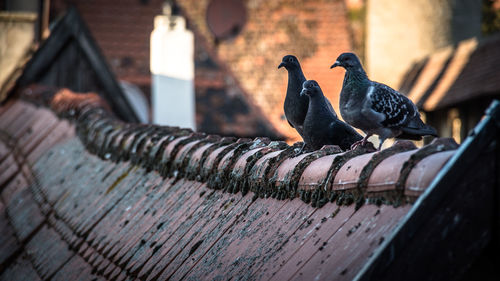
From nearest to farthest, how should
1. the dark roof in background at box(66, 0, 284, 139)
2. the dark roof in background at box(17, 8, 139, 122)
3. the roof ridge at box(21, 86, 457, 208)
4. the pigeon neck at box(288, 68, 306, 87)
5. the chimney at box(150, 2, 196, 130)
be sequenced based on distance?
the roof ridge at box(21, 86, 457, 208) < the pigeon neck at box(288, 68, 306, 87) < the dark roof in background at box(17, 8, 139, 122) < the chimney at box(150, 2, 196, 130) < the dark roof in background at box(66, 0, 284, 139)

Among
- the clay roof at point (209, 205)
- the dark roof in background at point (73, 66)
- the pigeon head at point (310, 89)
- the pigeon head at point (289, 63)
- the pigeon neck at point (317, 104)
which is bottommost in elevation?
the clay roof at point (209, 205)

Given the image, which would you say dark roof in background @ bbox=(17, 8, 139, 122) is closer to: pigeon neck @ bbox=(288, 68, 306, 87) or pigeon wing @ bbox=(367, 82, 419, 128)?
pigeon neck @ bbox=(288, 68, 306, 87)

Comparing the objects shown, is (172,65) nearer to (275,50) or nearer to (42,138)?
(275,50)

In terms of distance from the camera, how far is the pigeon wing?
4.61 metres

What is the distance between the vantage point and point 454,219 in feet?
6.43

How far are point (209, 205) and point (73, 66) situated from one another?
841 cm

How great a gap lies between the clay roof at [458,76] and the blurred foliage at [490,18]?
1.05m

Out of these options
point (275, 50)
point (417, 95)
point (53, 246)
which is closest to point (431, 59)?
point (417, 95)

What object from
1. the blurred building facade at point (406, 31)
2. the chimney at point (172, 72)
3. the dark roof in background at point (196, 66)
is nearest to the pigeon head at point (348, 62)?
the chimney at point (172, 72)

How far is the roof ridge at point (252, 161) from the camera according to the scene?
248 centimetres

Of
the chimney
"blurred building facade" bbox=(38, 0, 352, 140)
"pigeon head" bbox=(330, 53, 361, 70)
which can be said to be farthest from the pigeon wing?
"blurred building facade" bbox=(38, 0, 352, 140)

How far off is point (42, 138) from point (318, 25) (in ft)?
74.4

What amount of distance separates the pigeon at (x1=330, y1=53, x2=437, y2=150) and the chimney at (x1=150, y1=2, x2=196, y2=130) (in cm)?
1497

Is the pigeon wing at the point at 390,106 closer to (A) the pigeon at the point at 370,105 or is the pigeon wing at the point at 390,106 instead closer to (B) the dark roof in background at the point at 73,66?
(A) the pigeon at the point at 370,105
